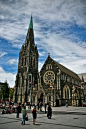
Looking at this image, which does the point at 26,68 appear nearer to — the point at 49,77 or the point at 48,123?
the point at 49,77

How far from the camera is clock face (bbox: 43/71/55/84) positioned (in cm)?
4625

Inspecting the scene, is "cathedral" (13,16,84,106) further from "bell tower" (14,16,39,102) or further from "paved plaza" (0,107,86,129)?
"paved plaza" (0,107,86,129)

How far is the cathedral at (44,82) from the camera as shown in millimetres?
40481

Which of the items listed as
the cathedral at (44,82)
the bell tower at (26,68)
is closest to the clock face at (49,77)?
the cathedral at (44,82)

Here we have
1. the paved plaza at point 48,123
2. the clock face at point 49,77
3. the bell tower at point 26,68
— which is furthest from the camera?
the bell tower at point 26,68

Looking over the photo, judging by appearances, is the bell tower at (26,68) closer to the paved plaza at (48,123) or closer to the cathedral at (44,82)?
the cathedral at (44,82)

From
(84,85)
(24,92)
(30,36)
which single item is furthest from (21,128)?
(30,36)

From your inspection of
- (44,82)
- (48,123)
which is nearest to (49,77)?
(44,82)

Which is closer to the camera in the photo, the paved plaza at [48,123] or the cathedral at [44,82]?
the paved plaza at [48,123]

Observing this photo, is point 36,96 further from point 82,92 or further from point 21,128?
point 21,128

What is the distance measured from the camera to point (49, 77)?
47281mm

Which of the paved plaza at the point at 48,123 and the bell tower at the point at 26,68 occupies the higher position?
the bell tower at the point at 26,68

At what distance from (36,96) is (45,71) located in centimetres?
1073

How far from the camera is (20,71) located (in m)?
56.9
